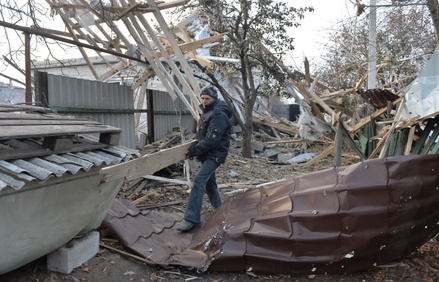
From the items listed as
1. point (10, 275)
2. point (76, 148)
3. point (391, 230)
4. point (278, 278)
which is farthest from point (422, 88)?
point (10, 275)

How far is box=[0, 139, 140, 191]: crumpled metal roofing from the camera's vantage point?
7.95 ft

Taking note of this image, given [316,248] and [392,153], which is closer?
[316,248]

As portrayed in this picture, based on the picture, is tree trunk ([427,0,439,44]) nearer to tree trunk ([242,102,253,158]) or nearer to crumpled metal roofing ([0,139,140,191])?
crumpled metal roofing ([0,139,140,191])

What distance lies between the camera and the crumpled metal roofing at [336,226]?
3516 millimetres

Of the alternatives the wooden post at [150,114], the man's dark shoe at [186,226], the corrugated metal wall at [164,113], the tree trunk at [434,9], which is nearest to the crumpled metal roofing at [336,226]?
the man's dark shoe at [186,226]

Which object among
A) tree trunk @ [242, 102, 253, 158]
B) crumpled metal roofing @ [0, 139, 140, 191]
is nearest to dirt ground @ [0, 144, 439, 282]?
crumpled metal roofing @ [0, 139, 140, 191]

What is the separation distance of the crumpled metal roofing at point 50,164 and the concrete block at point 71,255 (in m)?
0.85

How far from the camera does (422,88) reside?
191 inches

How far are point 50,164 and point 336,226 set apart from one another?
2545 millimetres

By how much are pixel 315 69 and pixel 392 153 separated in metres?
13.4

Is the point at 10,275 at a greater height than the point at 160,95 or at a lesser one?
lesser

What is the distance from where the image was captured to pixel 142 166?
377cm

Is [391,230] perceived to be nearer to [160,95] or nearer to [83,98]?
[83,98]

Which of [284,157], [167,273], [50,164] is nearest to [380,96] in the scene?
[284,157]
